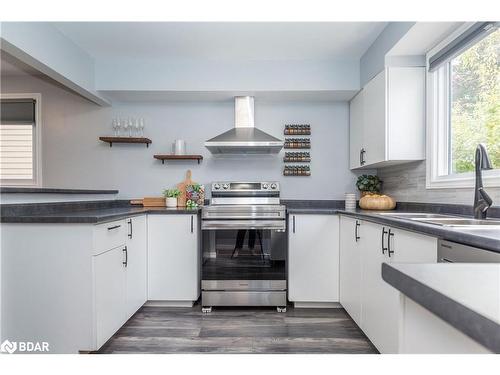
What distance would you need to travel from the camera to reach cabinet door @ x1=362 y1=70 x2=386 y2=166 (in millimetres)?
2451

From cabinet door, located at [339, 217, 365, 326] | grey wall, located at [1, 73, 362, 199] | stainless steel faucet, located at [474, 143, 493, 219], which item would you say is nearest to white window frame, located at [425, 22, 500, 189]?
stainless steel faucet, located at [474, 143, 493, 219]

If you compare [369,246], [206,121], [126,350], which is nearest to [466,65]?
[369,246]

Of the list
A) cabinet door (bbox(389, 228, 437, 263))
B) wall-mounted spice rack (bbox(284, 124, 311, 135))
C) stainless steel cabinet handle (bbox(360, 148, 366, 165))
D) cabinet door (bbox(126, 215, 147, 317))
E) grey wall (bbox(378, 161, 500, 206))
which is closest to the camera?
cabinet door (bbox(389, 228, 437, 263))

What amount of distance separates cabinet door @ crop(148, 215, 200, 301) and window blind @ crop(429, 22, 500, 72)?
2.31 metres

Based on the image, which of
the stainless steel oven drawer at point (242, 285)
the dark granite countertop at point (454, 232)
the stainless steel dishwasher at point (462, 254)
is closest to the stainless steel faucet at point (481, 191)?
the dark granite countertop at point (454, 232)

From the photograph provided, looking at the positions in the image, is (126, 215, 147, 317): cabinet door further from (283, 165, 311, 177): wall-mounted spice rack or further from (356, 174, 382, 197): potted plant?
(356, 174, 382, 197): potted plant

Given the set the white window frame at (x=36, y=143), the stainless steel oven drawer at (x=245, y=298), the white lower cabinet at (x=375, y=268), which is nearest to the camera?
the white lower cabinet at (x=375, y=268)

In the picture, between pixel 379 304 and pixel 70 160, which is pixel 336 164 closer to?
pixel 379 304

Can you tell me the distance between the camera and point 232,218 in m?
2.68

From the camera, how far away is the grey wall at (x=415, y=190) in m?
1.91

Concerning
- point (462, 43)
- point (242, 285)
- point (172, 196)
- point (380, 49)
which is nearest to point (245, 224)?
point (242, 285)

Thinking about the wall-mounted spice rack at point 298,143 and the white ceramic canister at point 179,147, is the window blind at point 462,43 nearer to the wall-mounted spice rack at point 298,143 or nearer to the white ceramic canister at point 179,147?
the wall-mounted spice rack at point 298,143

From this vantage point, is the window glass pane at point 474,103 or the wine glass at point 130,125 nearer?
the window glass pane at point 474,103

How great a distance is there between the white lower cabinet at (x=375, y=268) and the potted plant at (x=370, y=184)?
73 centimetres
